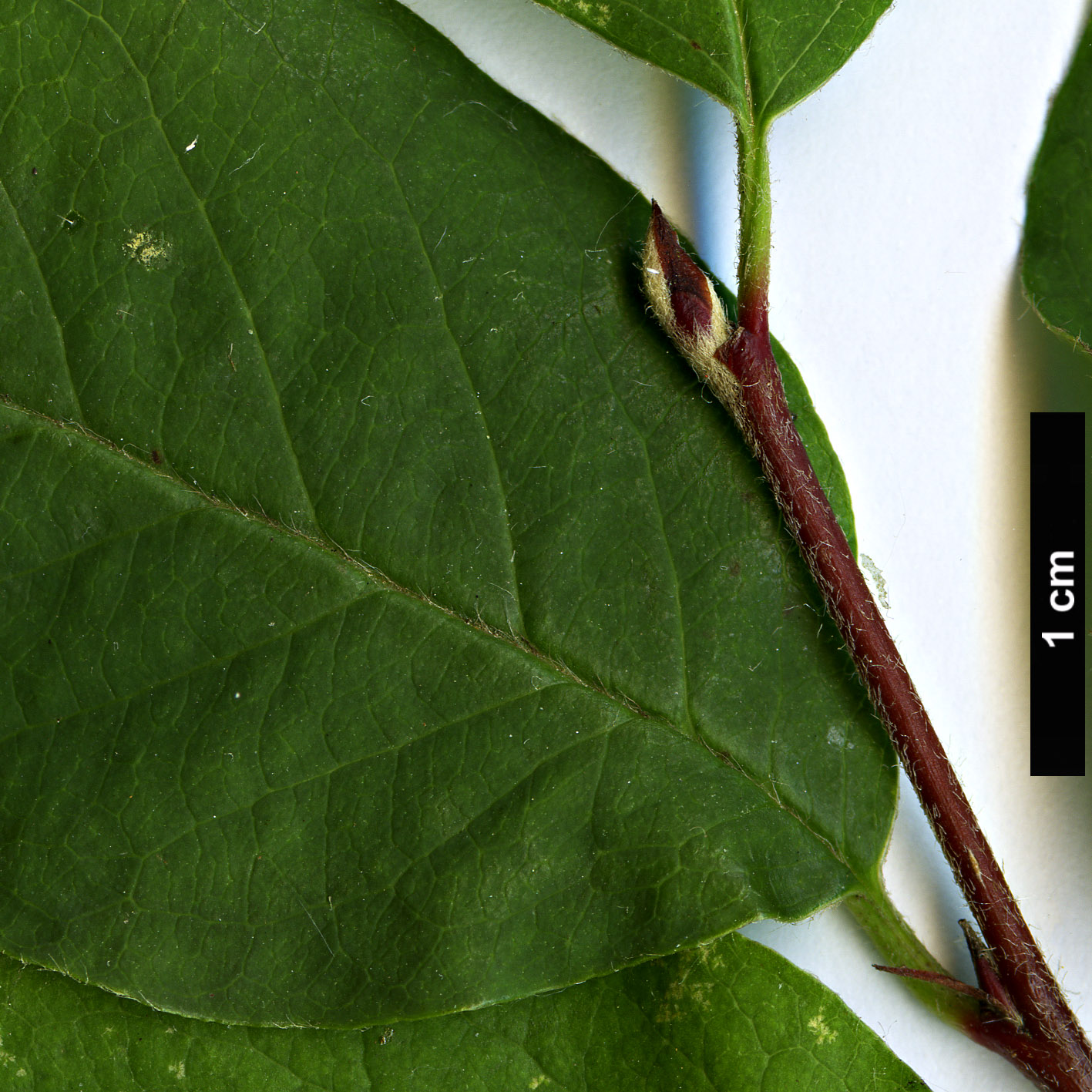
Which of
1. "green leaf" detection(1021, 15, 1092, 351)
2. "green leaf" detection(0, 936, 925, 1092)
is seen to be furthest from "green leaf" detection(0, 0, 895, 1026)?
"green leaf" detection(1021, 15, 1092, 351)

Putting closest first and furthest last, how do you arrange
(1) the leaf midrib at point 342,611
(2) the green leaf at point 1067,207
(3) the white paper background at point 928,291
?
(1) the leaf midrib at point 342,611
(2) the green leaf at point 1067,207
(3) the white paper background at point 928,291

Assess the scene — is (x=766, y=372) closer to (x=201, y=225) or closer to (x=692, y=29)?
(x=692, y=29)

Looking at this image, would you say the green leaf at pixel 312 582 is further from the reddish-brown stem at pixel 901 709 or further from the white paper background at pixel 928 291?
the white paper background at pixel 928 291

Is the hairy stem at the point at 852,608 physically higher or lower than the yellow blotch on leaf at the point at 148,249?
lower

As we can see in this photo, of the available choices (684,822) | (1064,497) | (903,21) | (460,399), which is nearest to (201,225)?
(460,399)

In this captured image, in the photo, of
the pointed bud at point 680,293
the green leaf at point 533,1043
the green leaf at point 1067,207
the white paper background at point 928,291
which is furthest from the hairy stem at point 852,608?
the green leaf at point 1067,207

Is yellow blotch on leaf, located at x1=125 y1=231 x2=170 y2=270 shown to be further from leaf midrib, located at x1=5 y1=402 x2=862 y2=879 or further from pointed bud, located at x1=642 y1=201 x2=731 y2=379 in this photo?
pointed bud, located at x1=642 y1=201 x2=731 y2=379
